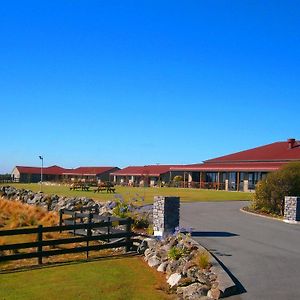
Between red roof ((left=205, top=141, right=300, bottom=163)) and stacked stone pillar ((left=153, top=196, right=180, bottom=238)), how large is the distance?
3040 centimetres

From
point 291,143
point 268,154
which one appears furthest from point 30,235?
point 291,143

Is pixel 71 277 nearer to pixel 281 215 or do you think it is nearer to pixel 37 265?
pixel 37 265

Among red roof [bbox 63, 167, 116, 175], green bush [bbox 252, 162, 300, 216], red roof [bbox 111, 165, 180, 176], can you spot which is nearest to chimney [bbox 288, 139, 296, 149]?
red roof [bbox 111, 165, 180, 176]

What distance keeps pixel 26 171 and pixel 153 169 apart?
88.5ft

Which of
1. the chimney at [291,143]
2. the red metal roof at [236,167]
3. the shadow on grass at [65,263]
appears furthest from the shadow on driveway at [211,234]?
the chimney at [291,143]

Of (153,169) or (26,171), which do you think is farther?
(26,171)

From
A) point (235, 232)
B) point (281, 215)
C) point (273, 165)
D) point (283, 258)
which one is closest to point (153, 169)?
point (273, 165)

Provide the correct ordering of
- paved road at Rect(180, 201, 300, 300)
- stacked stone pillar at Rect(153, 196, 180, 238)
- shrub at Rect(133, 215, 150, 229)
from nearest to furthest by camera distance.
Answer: paved road at Rect(180, 201, 300, 300) → stacked stone pillar at Rect(153, 196, 180, 238) → shrub at Rect(133, 215, 150, 229)

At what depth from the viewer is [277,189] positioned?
24.0 m

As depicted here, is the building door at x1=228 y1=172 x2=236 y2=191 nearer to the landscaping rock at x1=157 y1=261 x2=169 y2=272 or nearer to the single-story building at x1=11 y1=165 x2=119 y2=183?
the single-story building at x1=11 y1=165 x2=119 y2=183

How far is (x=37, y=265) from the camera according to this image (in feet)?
42.5

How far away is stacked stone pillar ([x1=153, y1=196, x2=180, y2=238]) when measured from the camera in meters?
15.2

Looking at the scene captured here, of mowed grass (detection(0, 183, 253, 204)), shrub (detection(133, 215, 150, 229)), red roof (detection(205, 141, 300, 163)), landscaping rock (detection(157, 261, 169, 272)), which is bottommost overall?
landscaping rock (detection(157, 261, 169, 272))

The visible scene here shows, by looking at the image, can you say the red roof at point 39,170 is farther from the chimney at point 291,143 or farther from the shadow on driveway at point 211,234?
the shadow on driveway at point 211,234
